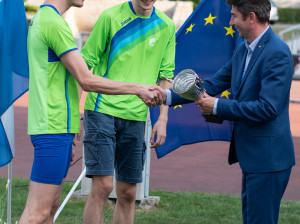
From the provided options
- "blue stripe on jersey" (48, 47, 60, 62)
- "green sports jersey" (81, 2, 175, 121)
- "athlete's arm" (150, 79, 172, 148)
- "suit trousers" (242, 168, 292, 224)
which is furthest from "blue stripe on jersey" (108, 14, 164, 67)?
"suit trousers" (242, 168, 292, 224)

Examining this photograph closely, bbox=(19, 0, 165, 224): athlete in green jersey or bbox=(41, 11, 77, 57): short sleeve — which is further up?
bbox=(41, 11, 77, 57): short sleeve

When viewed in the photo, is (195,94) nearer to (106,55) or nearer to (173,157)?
(106,55)

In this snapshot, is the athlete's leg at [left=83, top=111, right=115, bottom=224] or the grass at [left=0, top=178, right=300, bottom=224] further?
the grass at [left=0, top=178, right=300, bottom=224]

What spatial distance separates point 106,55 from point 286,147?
5.18 feet

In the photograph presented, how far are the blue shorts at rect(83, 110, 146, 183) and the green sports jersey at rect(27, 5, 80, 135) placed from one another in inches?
27.4

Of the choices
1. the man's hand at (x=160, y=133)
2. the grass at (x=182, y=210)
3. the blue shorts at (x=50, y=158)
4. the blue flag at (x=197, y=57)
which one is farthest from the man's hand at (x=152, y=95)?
the grass at (x=182, y=210)

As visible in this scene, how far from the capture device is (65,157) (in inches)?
162

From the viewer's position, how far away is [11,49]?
4523 mm

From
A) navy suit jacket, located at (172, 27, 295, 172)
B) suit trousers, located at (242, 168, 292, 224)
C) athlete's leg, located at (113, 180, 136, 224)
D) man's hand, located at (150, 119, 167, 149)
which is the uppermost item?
navy suit jacket, located at (172, 27, 295, 172)

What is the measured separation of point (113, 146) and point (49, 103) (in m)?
0.95

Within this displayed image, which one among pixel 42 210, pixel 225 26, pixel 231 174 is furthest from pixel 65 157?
pixel 231 174

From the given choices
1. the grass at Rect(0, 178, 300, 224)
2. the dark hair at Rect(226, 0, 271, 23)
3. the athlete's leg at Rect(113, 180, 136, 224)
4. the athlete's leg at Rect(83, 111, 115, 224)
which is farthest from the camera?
the grass at Rect(0, 178, 300, 224)

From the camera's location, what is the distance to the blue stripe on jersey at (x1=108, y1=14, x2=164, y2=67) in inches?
193

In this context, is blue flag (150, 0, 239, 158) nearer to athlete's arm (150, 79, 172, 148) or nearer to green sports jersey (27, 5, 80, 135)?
athlete's arm (150, 79, 172, 148)
